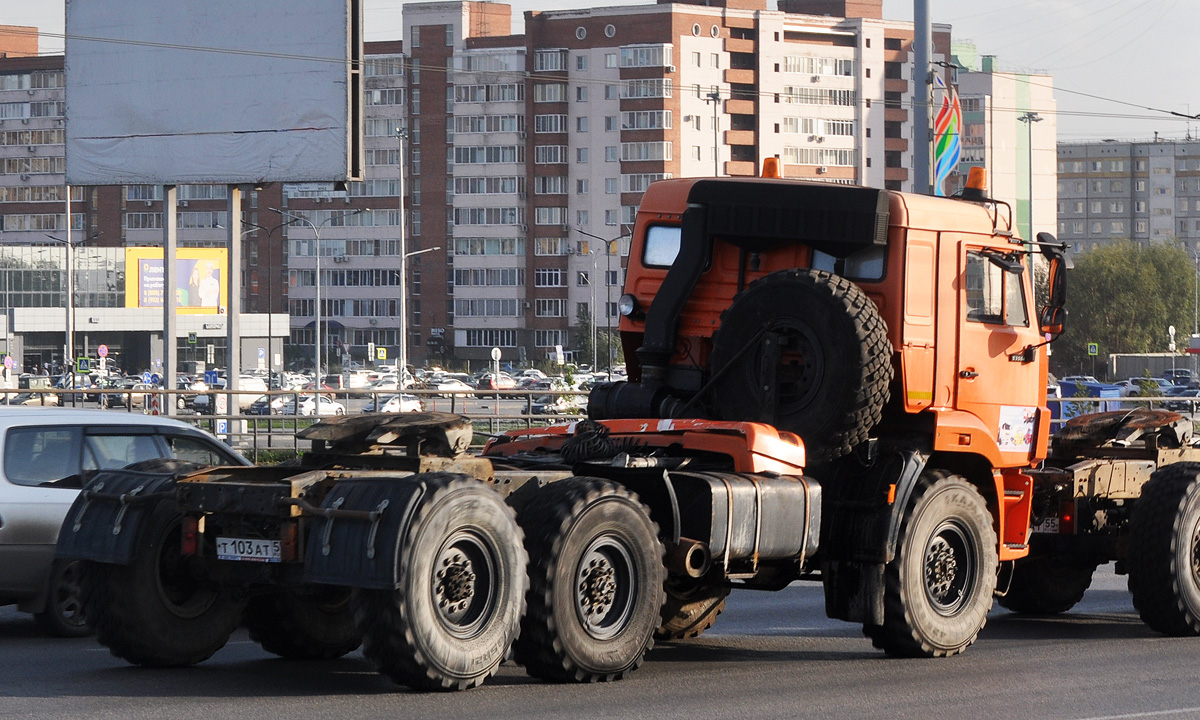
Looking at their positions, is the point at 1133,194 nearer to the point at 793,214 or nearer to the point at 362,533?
the point at 793,214

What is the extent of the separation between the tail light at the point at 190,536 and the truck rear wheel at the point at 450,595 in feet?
3.75

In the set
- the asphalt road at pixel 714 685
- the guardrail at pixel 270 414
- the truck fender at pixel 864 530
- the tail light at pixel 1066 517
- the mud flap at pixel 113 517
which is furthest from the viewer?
the guardrail at pixel 270 414

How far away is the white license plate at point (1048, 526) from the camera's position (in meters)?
11.3

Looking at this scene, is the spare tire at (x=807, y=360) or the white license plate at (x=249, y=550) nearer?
the white license plate at (x=249, y=550)

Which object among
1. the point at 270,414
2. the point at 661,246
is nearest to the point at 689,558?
the point at 661,246

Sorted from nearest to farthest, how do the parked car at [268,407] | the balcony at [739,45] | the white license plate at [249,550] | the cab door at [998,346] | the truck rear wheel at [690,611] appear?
the white license plate at [249,550] → the truck rear wheel at [690,611] → the cab door at [998,346] → the parked car at [268,407] → the balcony at [739,45]

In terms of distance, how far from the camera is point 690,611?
10.3m

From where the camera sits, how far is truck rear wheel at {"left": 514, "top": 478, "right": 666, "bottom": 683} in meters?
7.87

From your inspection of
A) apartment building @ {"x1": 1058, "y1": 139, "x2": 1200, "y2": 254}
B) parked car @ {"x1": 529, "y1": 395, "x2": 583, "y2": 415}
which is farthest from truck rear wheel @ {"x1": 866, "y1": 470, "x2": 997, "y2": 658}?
apartment building @ {"x1": 1058, "y1": 139, "x2": 1200, "y2": 254}

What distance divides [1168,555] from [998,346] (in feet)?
6.09

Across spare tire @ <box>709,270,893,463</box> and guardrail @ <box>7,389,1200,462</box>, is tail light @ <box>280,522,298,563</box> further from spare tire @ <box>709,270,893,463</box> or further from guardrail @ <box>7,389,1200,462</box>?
guardrail @ <box>7,389,1200,462</box>

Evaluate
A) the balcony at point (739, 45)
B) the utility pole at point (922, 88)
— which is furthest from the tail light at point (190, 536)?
the balcony at point (739, 45)

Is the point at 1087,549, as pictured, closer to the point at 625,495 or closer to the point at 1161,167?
the point at 625,495

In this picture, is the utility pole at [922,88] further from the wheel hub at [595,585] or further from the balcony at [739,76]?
the balcony at [739,76]
